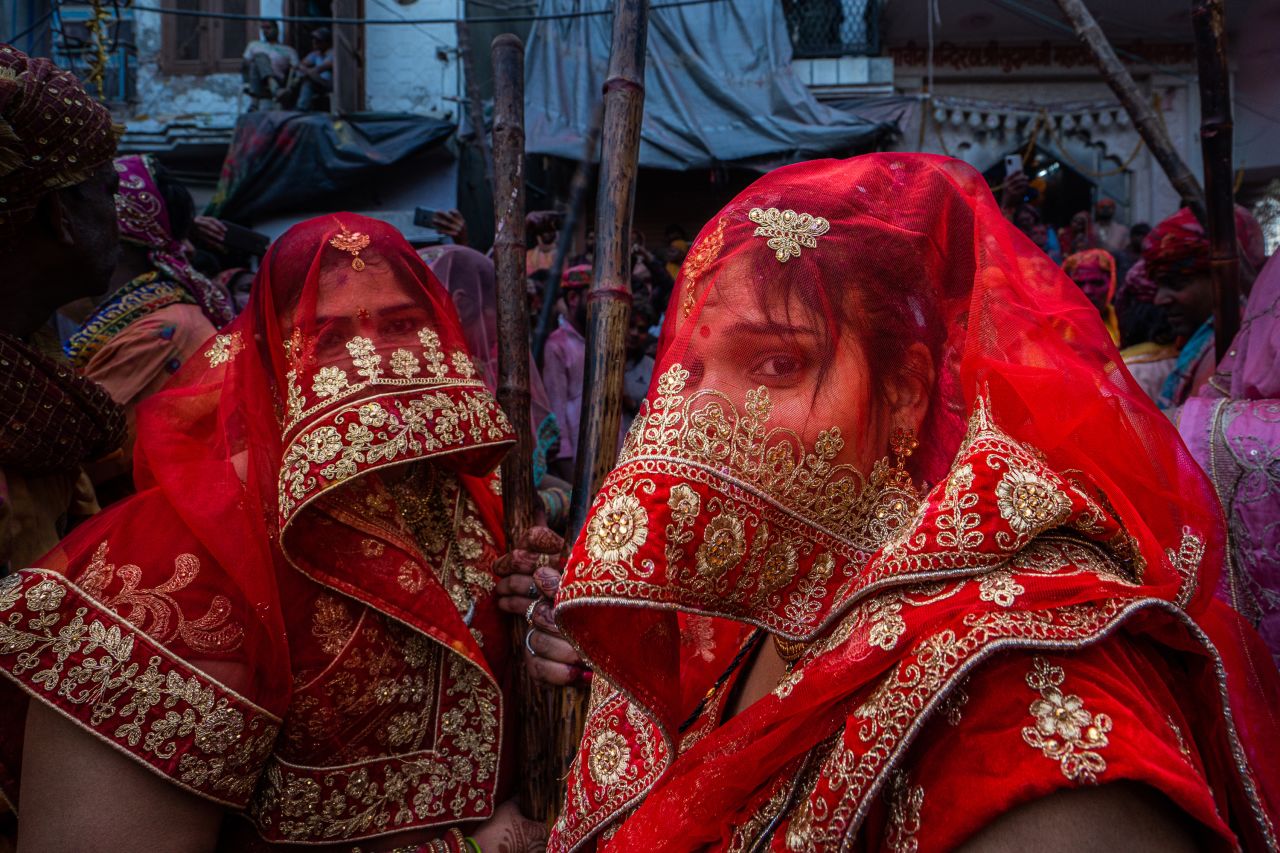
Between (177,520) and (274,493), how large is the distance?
Result: 8.0 inches

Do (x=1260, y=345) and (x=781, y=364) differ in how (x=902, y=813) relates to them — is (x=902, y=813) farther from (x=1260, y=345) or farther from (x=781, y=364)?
(x=1260, y=345)

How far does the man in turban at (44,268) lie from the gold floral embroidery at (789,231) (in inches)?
62.6

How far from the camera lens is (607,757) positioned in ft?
5.83

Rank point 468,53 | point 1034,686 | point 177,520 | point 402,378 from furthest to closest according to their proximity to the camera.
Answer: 1. point 468,53
2. point 402,378
3. point 177,520
4. point 1034,686

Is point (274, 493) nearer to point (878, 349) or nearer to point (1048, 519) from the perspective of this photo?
point (878, 349)

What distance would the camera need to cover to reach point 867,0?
39.6ft

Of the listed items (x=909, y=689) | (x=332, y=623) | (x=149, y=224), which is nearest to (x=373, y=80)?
(x=149, y=224)

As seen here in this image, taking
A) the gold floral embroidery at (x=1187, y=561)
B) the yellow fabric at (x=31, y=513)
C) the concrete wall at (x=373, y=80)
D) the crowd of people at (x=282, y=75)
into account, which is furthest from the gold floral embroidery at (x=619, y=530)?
the crowd of people at (x=282, y=75)

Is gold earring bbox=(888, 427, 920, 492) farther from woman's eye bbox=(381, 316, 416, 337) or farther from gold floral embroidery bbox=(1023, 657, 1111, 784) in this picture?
woman's eye bbox=(381, 316, 416, 337)

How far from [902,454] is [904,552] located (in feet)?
0.89

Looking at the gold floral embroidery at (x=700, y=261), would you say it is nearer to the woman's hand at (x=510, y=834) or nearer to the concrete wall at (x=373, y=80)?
the woman's hand at (x=510, y=834)

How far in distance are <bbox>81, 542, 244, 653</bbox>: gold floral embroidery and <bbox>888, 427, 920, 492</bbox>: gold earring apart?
4.50 feet

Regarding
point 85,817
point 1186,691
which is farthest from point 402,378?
point 1186,691

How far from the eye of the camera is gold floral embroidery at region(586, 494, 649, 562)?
1369 millimetres
